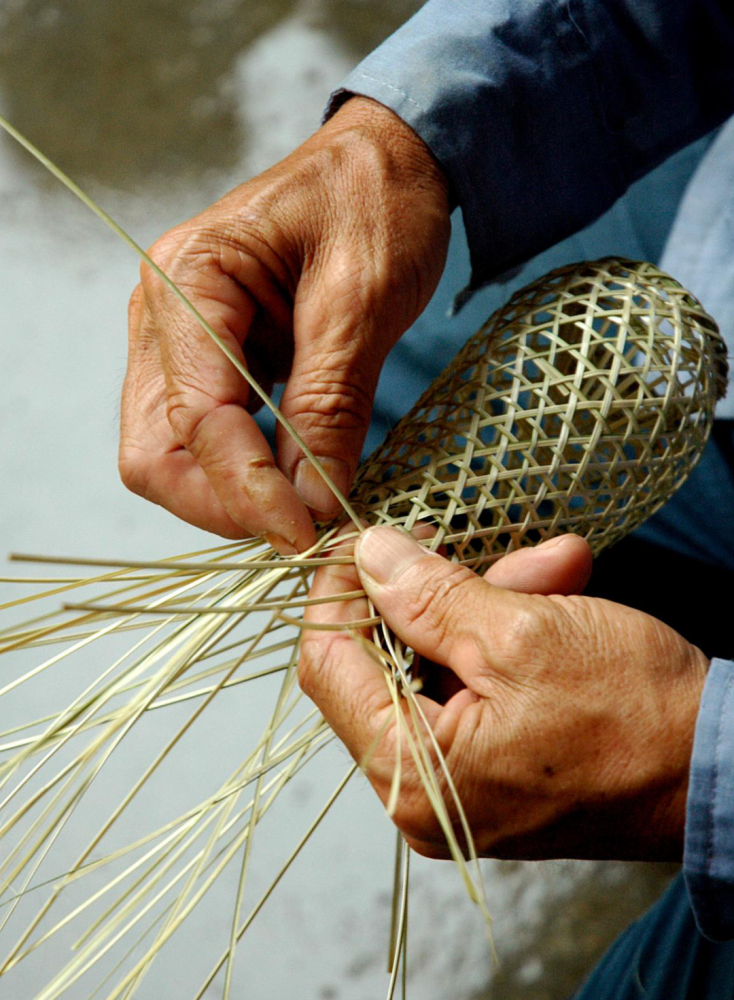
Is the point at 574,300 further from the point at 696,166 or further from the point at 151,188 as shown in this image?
the point at 151,188

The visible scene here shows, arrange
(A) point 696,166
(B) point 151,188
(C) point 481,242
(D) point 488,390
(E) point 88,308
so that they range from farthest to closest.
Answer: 1. (B) point 151,188
2. (E) point 88,308
3. (A) point 696,166
4. (C) point 481,242
5. (D) point 488,390

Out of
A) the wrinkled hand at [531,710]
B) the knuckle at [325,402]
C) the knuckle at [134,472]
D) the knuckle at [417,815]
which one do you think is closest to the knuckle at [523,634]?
the wrinkled hand at [531,710]

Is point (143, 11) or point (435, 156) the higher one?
point (143, 11)

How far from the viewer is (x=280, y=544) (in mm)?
704

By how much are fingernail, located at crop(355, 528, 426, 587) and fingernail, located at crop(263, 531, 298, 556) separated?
7 centimetres

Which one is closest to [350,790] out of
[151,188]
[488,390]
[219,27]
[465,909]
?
[465,909]

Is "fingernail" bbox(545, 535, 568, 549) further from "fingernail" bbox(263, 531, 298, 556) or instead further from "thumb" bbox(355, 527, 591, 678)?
"fingernail" bbox(263, 531, 298, 556)

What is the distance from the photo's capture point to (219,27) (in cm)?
206

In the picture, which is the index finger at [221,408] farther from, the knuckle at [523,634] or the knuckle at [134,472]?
the knuckle at [523,634]

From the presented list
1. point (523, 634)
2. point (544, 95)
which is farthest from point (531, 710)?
point (544, 95)

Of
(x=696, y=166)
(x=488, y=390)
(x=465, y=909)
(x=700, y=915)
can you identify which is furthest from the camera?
(x=465, y=909)

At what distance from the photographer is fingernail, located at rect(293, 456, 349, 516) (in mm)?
710

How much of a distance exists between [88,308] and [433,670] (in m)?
1.30

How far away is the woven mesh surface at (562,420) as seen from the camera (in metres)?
0.70
